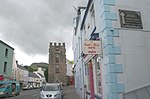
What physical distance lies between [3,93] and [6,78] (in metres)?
10.7

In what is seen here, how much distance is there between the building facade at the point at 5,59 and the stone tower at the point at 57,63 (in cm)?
2887

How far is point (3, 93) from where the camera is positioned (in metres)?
22.1

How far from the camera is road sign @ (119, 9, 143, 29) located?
723 centimetres

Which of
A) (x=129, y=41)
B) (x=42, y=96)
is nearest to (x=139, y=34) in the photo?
(x=129, y=41)

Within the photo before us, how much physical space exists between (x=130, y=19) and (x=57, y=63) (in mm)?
56857

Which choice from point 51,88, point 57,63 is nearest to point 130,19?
point 51,88

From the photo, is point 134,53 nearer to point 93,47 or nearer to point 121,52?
point 121,52

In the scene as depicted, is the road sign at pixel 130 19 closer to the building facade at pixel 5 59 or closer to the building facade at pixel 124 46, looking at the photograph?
the building facade at pixel 124 46

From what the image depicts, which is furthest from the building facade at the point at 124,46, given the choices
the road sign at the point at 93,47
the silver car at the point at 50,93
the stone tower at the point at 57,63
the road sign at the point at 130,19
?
the stone tower at the point at 57,63

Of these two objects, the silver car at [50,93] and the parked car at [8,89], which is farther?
the parked car at [8,89]

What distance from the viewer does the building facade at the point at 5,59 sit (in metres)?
30.7

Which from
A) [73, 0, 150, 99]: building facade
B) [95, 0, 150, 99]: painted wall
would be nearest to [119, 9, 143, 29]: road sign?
[73, 0, 150, 99]: building facade

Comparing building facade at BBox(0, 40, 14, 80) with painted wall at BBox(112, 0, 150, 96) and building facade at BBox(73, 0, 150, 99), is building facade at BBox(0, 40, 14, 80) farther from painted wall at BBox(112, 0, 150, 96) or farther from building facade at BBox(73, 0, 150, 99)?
painted wall at BBox(112, 0, 150, 96)

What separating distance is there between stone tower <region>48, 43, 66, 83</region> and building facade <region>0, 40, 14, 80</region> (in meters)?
28.9
